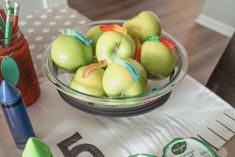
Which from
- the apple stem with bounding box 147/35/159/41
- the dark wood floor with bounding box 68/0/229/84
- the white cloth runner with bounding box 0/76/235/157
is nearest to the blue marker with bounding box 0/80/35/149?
the white cloth runner with bounding box 0/76/235/157

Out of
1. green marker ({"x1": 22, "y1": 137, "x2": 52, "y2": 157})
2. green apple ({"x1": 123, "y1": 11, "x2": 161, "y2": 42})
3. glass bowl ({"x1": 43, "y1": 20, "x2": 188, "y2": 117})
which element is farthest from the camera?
green apple ({"x1": 123, "y1": 11, "x2": 161, "y2": 42})

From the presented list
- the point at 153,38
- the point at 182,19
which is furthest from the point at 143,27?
the point at 182,19

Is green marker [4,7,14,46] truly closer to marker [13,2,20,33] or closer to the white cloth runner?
marker [13,2,20,33]

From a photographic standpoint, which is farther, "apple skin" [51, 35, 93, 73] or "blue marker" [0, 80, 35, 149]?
"apple skin" [51, 35, 93, 73]

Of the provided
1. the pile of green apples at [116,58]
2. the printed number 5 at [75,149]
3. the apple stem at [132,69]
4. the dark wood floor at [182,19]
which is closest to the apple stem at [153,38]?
the pile of green apples at [116,58]

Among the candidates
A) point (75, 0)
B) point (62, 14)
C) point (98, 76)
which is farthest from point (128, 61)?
point (75, 0)

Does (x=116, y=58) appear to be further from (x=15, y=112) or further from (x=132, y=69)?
(x=15, y=112)

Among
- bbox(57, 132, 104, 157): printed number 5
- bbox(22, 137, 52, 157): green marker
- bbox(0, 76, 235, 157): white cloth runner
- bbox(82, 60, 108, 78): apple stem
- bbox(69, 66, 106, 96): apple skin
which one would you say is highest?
bbox(82, 60, 108, 78): apple stem
